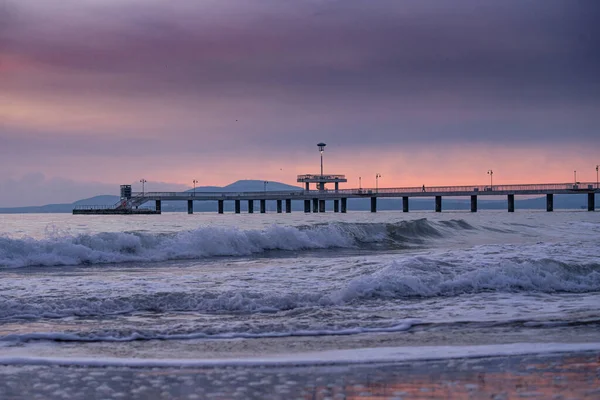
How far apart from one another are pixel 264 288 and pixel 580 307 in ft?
17.5

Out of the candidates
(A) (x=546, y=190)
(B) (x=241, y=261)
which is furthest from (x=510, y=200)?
(B) (x=241, y=261)

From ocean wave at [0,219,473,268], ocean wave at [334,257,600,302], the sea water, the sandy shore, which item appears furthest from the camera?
ocean wave at [0,219,473,268]

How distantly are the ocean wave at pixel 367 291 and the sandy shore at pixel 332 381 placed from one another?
3823 millimetres

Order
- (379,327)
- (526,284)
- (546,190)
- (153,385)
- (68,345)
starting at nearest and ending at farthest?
(153,385) < (68,345) < (379,327) < (526,284) < (546,190)

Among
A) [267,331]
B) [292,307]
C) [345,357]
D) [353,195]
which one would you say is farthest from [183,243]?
[353,195]

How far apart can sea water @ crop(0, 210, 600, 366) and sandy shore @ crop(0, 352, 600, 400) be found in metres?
0.36

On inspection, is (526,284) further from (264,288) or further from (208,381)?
(208,381)

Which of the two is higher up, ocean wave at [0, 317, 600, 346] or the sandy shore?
the sandy shore

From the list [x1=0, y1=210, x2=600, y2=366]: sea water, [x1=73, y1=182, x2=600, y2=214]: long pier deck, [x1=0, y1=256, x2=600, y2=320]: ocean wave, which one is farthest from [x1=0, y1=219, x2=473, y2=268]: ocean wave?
[x1=73, y1=182, x2=600, y2=214]: long pier deck

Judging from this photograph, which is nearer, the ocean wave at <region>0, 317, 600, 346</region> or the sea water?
the sea water

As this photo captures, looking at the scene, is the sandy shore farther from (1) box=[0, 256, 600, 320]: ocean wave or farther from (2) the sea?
(1) box=[0, 256, 600, 320]: ocean wave

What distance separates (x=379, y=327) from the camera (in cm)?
854

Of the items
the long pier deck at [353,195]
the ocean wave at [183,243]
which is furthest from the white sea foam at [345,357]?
the long pier deck at [353,195]

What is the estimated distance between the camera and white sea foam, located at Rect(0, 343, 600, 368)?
254 inches
